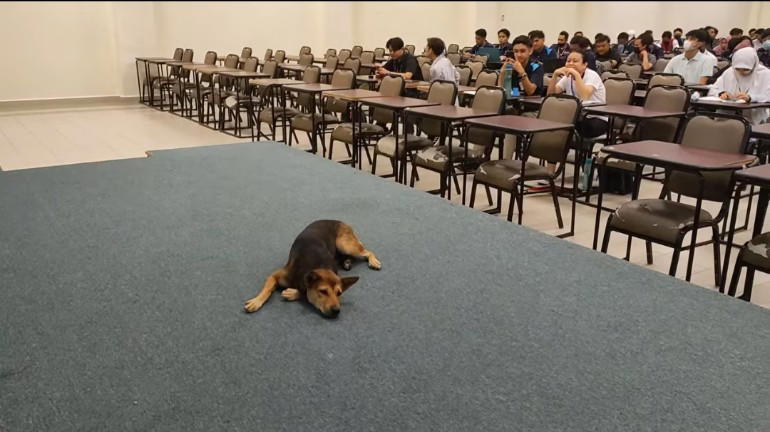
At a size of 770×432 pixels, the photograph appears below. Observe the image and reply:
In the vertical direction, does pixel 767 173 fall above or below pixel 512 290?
above

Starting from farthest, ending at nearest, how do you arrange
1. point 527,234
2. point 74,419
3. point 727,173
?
point 727,173, point 527,234, point 74,419

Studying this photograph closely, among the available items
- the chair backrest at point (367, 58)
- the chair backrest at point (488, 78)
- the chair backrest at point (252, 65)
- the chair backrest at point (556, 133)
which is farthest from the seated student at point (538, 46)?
the chair backrest at point (252, 65)

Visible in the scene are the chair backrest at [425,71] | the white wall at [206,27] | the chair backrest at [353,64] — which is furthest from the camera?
the white wall at [206,27]

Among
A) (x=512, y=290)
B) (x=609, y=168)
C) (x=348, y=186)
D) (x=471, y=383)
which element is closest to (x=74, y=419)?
(x=471, y=383)

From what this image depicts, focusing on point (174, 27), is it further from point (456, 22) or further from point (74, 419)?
point (74, 419)

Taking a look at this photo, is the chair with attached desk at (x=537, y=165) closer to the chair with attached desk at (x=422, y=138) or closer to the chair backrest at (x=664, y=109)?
the chair backrest at (x=664, y=109)

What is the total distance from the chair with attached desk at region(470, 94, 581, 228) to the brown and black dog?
1.60 m

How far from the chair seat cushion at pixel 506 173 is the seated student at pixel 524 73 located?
5.97 ft

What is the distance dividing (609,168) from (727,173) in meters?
1.57

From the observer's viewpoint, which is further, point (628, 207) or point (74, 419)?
point (628, 207)

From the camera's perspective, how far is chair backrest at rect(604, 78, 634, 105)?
5.49 meters

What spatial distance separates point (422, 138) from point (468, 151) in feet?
2.03

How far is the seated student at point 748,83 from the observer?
5.34 meters

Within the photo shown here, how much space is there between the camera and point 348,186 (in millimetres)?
4148
